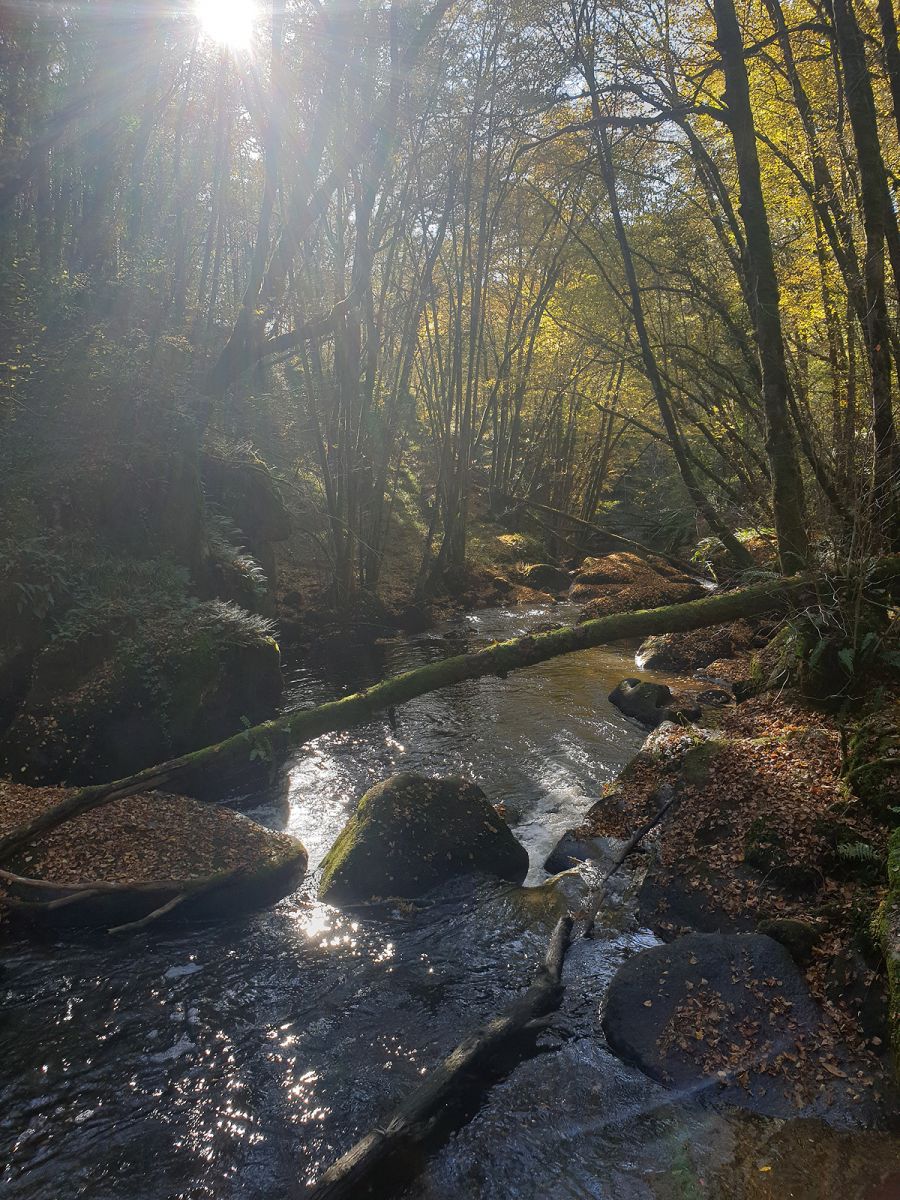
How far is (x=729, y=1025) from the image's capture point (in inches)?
157

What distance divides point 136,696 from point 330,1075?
4.92 metres

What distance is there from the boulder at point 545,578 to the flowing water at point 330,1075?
13.7 meters

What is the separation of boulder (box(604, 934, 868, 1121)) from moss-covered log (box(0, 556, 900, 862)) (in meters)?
2.75

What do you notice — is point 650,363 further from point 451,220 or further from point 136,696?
point 136,696

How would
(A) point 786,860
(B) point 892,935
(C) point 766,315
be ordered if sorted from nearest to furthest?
1. (B) point 892,935
2. (A) point 786,860
3. (C) point 766,315

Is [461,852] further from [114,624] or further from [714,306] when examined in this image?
[714,306]

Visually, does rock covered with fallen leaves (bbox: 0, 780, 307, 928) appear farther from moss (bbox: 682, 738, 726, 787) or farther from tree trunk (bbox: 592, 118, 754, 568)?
tree trunk (bbox: 592, 118, 754, 568)

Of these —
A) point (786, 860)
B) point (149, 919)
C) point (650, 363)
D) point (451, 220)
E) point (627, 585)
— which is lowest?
point (786, 860)

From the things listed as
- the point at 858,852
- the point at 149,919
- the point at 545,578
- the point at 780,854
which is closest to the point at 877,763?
the point at 858,852

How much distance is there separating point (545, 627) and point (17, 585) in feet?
30.4

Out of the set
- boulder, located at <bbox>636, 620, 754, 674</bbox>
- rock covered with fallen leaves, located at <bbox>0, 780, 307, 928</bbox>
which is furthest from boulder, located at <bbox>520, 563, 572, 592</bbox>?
rock covered with fallen leaves, located at <bbox>0, 780, 307, 928</bbox>

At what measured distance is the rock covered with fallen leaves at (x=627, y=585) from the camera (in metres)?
15.5

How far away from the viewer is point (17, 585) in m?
7.97

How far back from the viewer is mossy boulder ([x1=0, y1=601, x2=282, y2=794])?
7102 mm
